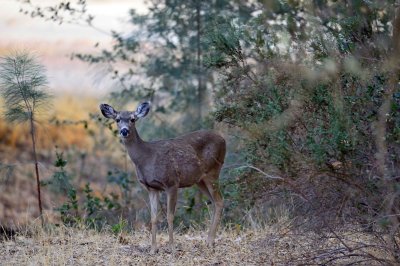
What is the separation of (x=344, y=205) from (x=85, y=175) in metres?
16.6

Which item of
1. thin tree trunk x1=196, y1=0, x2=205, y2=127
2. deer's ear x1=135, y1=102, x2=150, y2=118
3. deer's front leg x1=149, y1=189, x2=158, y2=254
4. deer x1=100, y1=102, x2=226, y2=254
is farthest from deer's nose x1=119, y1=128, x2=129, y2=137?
thin tree trunk x1=196, y1=0, x2=205, y2=127

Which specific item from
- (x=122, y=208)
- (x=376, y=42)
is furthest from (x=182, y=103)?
(x=376, y=42)

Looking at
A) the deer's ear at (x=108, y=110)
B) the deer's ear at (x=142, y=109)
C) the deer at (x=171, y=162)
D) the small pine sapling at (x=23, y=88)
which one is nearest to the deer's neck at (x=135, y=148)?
the deer at (x=171, y=162)

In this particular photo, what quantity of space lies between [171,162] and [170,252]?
3.67ft

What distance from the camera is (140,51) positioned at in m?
18.7

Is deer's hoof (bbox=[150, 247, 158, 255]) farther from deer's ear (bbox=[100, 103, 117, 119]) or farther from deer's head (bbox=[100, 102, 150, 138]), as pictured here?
deer's ear (bbox=[100, 103, 117, 119])

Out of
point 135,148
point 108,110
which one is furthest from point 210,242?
point 108,110

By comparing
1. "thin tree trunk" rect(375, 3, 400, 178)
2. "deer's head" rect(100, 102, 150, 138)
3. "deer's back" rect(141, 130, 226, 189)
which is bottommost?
"deer's back" rect(141, 130, 226, 189)

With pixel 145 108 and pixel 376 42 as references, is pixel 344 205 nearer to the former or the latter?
pixel 376 42

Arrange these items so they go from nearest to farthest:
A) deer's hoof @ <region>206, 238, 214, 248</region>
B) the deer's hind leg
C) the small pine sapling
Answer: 1. deer's hoof @ <region>206, 238, 214, 248</region>
2. the deer's hind leg
3. the small pine sapling

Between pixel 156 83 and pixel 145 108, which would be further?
pixel 156 83

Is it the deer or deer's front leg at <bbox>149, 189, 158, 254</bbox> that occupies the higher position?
the deer

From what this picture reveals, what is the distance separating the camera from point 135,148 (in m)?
11.5

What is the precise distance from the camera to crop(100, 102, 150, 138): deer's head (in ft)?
37.3
